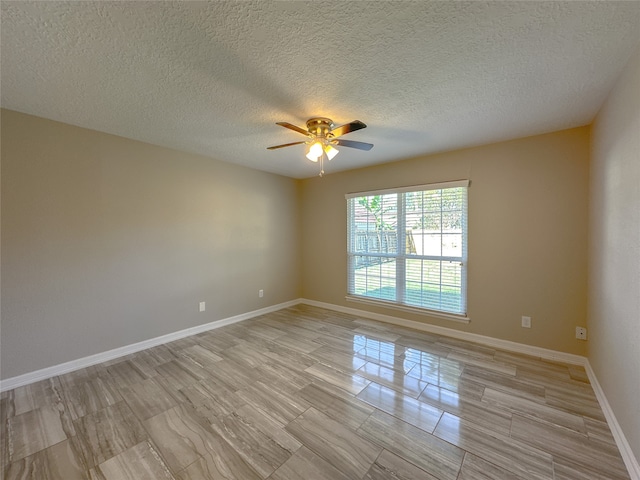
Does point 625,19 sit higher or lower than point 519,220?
higher

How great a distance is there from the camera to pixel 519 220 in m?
2.90

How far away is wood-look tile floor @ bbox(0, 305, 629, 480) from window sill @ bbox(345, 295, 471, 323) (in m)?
0.44

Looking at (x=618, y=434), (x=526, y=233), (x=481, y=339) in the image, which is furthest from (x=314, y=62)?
(x=481, y=339)

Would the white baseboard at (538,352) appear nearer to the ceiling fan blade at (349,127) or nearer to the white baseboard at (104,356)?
the white baseboard at (104,356)

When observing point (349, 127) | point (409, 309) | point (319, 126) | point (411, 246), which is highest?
point (319, 126)

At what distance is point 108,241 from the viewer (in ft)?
9.12

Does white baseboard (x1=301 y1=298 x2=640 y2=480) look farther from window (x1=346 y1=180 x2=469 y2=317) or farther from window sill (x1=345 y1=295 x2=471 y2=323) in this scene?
window (x1=346 y1=180 x2=469 y2=317)

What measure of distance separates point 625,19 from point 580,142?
170cm

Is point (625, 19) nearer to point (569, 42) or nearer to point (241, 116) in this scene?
point (569, 42)

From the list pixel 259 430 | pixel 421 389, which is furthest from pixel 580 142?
pixel 259 430

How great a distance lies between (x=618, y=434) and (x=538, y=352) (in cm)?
127

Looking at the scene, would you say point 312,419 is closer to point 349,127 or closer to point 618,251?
point 349,127

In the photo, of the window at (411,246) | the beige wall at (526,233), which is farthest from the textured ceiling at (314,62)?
the window at (411,246)

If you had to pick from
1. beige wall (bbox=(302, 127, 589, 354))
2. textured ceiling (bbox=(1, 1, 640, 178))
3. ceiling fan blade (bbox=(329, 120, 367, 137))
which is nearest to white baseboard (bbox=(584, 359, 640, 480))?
beige wall (bbox=(302, 127, 589, 354))
